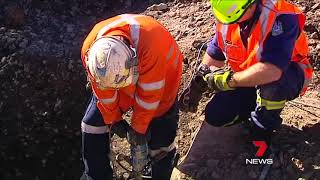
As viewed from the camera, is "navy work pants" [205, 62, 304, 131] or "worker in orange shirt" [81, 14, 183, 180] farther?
"navy work pants" [205, 62, 304, 131]

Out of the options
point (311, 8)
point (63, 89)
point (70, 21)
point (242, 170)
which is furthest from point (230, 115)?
point (70, 21)

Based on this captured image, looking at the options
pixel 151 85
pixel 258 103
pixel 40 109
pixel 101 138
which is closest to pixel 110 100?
pixel 151 85

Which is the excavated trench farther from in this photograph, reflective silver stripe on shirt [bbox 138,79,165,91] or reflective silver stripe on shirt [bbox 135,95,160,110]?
reflective silver stripe on shirt [bbox 138,79,165,91]

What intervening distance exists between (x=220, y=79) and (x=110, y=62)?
113 cm

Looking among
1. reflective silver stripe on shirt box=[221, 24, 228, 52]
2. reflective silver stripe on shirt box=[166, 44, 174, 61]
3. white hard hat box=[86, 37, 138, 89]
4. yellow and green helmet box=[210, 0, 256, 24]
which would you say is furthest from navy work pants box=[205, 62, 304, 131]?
white hard hat box=[86, 37, 138, 89]

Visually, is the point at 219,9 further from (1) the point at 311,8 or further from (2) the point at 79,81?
(2) the point at 79,81

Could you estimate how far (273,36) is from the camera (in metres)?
3.46

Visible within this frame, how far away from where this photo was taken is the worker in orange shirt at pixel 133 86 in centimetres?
313

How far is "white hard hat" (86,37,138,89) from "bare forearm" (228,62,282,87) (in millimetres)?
858

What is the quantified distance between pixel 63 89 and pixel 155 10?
141 cm

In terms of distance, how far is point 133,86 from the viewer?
3414mm

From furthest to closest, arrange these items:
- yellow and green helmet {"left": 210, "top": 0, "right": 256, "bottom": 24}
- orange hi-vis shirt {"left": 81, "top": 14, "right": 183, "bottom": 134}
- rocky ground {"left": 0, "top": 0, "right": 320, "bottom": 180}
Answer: rocky ground {"left": 0, "top": 0, "right": 320, "bottom": 180}, yellow and green helmet {"left": 210, "top": 0, "right": 256, "bottom": 24}, orange hi-vis shirt {"left": 81, "top": 14, "right": 183, "bottom": 134}

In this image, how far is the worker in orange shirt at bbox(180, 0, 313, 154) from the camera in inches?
136

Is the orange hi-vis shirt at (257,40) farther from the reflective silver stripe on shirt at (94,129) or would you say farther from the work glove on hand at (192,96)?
the reflective silver stripe on shirt at (94,129)
